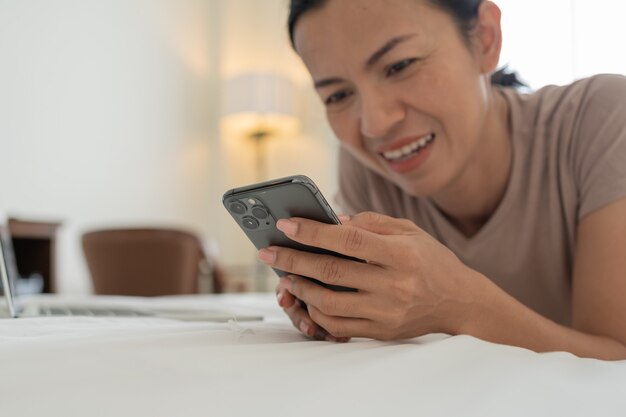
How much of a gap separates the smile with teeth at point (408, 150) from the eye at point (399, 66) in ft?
0.38

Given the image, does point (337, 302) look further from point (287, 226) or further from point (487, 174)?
point (487, 174)

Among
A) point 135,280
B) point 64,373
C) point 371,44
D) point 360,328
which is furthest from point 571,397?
point 135,280

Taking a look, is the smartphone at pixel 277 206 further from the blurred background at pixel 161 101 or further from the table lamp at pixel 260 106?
the table lamp at pixel 260 106

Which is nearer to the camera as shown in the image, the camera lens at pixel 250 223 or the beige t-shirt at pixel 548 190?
the camera lens at pixel 250 223

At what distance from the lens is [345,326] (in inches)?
20.6

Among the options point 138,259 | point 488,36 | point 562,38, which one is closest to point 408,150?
point 488,36

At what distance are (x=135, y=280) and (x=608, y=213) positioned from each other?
1.76m

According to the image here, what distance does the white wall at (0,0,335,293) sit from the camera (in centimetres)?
246

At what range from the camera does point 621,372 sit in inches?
17.0

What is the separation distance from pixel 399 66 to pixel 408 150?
141 millimetres

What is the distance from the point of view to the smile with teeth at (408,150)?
2.76 feet

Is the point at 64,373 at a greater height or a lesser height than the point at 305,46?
lesser

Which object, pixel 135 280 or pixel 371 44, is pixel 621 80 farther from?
pixel 135 280

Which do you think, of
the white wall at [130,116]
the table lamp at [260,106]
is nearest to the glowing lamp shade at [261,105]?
the table lamp at [260,106]
